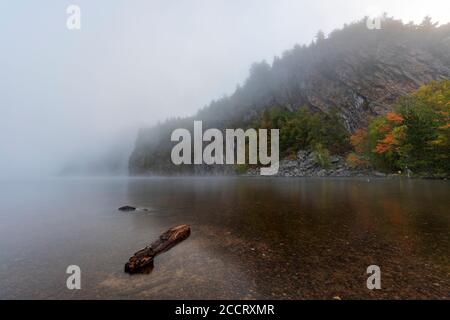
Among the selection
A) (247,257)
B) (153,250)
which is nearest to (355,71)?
(247,257)

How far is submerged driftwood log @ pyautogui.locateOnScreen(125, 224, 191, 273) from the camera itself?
9.70 m

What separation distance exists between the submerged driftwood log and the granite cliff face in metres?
120

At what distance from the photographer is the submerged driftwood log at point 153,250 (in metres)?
9.70

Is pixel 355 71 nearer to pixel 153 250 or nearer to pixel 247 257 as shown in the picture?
pixel 247 257

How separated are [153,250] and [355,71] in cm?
14878

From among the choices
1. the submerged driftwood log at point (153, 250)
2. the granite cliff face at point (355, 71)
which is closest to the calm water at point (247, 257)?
the submerged driftwood log at point (153, 250)

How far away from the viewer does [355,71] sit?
130000mm

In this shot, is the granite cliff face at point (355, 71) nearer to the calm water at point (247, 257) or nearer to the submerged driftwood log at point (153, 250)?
the calm water at point (247, 257)

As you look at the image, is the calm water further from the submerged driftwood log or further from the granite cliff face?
the granite cliff face

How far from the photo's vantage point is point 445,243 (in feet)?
37.6

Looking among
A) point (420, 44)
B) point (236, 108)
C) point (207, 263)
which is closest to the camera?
point (207, 263)

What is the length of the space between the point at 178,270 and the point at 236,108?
193m
